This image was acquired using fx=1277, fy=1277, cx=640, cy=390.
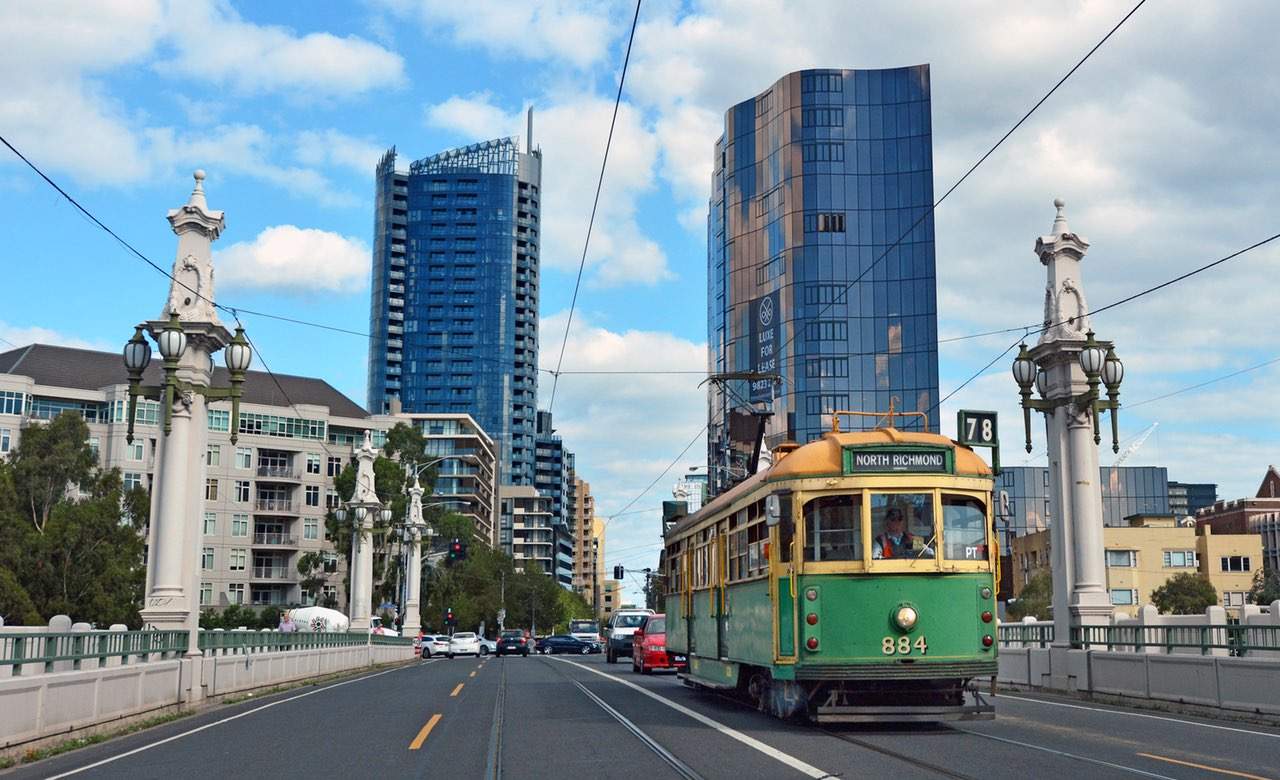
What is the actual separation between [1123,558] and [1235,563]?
1004cm

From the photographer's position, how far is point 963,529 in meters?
14.7

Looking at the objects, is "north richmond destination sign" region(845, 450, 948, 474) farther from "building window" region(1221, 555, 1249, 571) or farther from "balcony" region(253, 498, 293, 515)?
"building window" region(1221, 555, 1249, 571)

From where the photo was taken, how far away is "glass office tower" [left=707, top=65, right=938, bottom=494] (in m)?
95.4

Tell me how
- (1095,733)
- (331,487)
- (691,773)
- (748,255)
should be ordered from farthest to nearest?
(748,255), (331,487), (1095,733), (691,773)

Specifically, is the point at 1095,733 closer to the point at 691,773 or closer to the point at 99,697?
the point at 691,773

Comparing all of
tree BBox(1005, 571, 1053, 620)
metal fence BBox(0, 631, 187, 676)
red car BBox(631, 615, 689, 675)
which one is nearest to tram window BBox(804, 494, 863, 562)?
metal fence BBox(0, 631, 187, 676)

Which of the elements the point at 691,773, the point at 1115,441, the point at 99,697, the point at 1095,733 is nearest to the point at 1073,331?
the point at 1115,441

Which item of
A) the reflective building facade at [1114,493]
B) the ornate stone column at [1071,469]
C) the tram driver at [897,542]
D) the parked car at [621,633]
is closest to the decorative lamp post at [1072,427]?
the ornate stone column at [1071,469]

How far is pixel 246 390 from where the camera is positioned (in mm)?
95312

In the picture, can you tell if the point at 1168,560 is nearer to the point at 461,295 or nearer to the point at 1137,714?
the point at 1137,714

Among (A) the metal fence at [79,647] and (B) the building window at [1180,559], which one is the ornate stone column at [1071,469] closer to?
(A) the metal fence at [79,647]

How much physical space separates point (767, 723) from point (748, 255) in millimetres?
89029

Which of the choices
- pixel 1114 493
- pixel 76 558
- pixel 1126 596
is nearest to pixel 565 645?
pixel 76 558

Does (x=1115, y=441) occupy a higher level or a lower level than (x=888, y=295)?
lower
